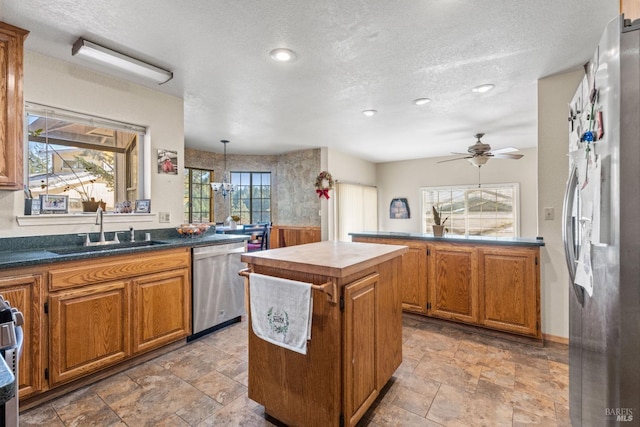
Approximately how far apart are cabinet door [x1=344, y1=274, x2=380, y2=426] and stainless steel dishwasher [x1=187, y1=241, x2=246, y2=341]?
1.79 meters

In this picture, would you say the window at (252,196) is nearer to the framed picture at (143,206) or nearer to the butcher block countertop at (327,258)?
the framed picture at (143,206)

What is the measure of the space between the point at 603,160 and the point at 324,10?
5.21 ft

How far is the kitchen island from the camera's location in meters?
1.45

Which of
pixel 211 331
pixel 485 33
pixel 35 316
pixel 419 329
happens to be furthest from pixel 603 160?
pixel 211 331

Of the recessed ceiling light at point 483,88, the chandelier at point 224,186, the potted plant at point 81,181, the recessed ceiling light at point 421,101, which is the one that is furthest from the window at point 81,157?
the recessed ceiling light at point 483,88

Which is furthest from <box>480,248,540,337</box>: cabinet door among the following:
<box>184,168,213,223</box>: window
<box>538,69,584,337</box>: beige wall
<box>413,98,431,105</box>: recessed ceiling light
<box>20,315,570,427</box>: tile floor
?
<box>184,168,213,223</box>: window

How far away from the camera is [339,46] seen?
216cm

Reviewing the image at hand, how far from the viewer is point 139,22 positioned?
6.11ft

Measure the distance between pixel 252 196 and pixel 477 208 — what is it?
5056 millimetres

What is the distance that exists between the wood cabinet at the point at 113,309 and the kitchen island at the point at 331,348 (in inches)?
46.1

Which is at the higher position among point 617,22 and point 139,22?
point 139,22

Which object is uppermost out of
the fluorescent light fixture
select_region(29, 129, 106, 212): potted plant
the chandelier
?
the fluorescent light fixture

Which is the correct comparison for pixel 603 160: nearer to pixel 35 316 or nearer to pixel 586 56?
pixel 586 56

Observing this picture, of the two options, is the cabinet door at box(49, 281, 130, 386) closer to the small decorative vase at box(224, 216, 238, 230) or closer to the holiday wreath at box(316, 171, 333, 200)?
the small decorative vase at box(224, 216, 238, 230)
